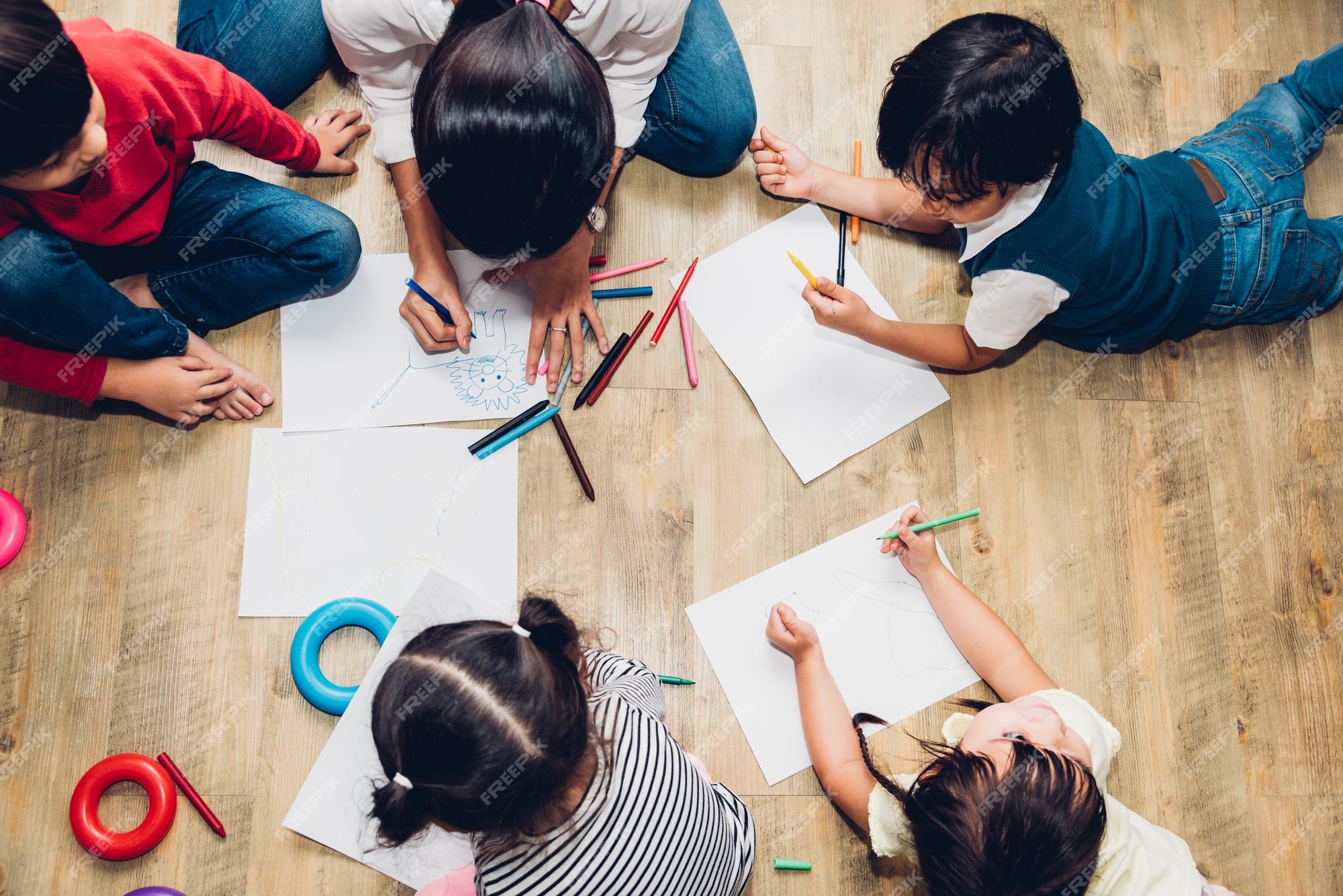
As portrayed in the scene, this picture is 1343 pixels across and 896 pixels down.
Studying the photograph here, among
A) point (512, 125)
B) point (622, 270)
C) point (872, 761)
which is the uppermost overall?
point (512, 125)

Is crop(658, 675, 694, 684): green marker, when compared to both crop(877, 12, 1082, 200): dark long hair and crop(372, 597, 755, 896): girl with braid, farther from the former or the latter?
crop(877, 12, 1082, 200): dark long hair

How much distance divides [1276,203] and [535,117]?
840 mm

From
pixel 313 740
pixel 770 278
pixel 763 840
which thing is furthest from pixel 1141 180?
pixel 313 740

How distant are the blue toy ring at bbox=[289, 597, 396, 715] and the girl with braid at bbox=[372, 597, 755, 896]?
225mm

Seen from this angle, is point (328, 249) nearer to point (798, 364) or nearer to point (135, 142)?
point (135, 142)

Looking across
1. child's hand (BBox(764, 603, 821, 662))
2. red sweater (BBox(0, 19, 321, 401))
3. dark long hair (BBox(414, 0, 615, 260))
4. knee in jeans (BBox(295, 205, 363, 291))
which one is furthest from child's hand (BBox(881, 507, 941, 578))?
red sweater (BBox(0, 19, 321, 401))

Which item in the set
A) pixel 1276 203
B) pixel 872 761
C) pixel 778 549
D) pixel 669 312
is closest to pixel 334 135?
pixel 669 312

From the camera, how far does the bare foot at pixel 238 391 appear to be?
964 mm

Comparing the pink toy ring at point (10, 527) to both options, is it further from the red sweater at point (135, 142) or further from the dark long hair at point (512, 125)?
the dark long hair at point (512, 125)

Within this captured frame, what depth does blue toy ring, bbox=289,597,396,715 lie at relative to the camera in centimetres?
91

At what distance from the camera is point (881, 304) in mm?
1031

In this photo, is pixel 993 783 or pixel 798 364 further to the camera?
pixel 798 364

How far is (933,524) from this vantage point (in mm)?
961

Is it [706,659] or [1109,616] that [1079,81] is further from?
[706,659]
